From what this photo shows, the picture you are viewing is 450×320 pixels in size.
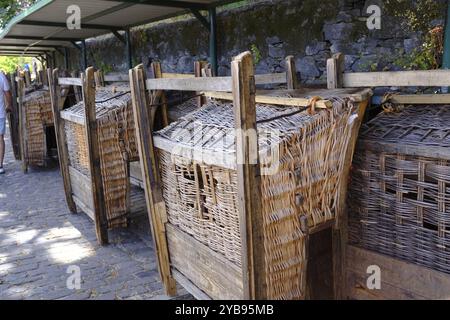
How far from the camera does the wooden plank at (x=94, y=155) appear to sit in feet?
14.0

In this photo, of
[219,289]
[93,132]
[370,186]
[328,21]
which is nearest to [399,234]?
[370,186]

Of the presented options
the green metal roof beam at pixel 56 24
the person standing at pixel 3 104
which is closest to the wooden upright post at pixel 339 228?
the green metal roof beam at pixel 56 24

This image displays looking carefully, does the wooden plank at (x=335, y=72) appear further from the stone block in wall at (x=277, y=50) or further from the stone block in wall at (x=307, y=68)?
the stone block in wall at (x=277, y=50)

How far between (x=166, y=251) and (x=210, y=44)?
3.83 metres

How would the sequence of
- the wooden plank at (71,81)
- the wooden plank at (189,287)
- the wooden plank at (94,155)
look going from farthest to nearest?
the wooden plank at (71,81) < the wooden plank at (94,155) < the wooden plank at (189,287)

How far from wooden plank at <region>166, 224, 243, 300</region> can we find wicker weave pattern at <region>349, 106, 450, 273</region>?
0.93m

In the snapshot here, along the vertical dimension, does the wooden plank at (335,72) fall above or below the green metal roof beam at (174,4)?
below

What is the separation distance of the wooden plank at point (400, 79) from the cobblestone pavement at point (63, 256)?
2087 mm

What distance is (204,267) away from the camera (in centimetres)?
278

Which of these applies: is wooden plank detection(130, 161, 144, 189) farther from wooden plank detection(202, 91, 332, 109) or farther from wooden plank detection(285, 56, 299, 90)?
wooden plank detection(202, 91, 332, 109)

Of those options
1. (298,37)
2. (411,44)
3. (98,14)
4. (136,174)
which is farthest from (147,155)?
(98,14)

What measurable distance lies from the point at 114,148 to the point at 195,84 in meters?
2.31

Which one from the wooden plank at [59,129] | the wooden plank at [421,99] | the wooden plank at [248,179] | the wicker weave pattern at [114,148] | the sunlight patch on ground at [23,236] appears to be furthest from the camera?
the wooden plank at [59,129]

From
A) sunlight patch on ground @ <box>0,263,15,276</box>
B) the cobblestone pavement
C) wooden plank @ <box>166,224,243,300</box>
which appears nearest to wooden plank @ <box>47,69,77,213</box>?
the cobblestone pavement
